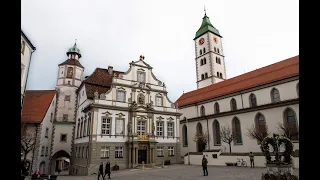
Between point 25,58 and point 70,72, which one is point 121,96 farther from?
point 70,72

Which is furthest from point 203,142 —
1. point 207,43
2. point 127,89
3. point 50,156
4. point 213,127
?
point 207,43

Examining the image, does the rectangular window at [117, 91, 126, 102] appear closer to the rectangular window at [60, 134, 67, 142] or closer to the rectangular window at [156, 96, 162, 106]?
the rectangular window at [156, 96, 162, 106]

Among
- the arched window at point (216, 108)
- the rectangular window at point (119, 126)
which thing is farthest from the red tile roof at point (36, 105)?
the arched window at point (216, 108)

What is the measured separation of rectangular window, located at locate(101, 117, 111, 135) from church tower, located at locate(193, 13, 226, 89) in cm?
3425

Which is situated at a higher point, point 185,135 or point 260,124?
point 260,124

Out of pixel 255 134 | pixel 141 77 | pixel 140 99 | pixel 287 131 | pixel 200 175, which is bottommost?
pixel 200 175

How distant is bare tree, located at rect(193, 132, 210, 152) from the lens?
35322 millimetres

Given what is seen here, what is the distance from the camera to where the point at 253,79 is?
1340 inches

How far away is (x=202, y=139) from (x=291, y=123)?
13771 mm

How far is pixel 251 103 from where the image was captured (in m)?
32.3

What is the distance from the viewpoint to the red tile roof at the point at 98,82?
3066cm

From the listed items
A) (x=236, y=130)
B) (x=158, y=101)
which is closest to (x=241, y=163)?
(x=236, y=130)

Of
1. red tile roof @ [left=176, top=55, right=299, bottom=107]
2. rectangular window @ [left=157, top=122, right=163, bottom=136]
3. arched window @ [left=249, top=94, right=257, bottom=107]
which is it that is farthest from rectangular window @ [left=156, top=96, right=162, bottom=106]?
arched window @ [left=249, top=94, right=257, bottom=107]
